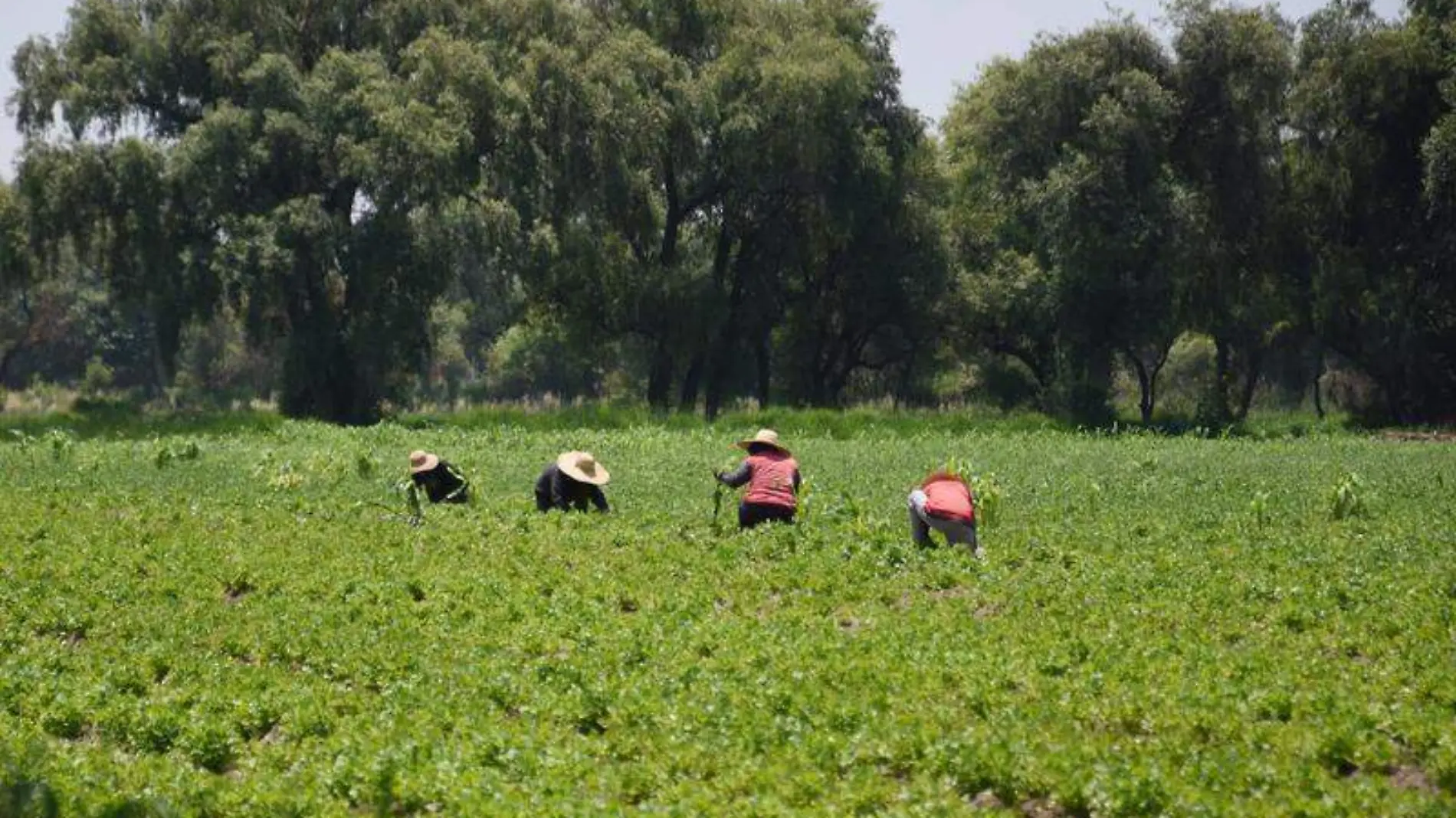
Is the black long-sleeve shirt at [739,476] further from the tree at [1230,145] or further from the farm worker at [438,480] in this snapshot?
the tree at [1230,145]

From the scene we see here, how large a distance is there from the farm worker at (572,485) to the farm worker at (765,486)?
2.91 metres

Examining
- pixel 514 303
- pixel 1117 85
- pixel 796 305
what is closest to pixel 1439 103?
pixel 1117 85

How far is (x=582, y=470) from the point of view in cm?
2191

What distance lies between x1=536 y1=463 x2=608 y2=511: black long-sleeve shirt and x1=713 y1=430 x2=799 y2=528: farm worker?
3126 mm

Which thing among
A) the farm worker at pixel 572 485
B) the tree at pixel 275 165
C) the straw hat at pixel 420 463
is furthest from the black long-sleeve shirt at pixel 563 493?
the tree at pixel 275 165

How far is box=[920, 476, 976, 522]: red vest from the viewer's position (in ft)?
57.2

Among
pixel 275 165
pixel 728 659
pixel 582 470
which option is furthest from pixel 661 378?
pixel 728 659

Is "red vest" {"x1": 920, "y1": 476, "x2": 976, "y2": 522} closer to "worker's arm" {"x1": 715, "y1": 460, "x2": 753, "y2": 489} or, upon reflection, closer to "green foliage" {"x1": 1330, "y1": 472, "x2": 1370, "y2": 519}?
"worker's arm" {"x1": 715, "y1": 460, "x2": 753, "y2": 489}

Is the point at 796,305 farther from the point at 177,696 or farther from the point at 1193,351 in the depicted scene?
the point at 177,696

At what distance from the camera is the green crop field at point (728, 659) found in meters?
10.0

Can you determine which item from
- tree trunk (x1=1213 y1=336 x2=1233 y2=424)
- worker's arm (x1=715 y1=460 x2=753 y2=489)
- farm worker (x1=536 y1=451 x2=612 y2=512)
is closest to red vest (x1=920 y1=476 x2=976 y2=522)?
worker's arm (x1=715 y1=460 x2=753 y2=489)

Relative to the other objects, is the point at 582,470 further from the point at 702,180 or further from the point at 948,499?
the point at 702,180

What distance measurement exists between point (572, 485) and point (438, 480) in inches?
102

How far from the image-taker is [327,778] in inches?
423
